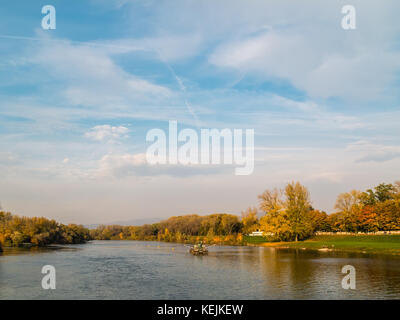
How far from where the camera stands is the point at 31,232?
133m

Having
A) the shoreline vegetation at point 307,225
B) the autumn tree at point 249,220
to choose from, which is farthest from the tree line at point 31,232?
the autumn tree at point 249,220

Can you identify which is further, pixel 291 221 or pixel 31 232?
pixel 31 232

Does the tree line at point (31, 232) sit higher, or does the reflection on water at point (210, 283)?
the reflection on water at point (210, 283)

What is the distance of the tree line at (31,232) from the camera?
125 meters

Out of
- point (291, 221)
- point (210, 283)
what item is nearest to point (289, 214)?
point (291, 221)

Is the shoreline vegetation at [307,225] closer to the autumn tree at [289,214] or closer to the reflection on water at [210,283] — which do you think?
the autumn tree at [289,214]

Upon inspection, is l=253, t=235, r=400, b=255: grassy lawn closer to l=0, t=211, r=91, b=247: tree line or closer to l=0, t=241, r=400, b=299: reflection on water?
l=0, t=241, r=400, b=299: reflection on water

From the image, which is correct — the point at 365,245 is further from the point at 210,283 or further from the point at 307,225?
the point at 210,283

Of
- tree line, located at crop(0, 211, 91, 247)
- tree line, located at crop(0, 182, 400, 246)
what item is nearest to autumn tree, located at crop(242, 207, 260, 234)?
tree line, located at crop(0, 182, 400, 246)

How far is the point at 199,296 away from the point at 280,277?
14.2 m

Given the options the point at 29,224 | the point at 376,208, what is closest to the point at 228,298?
the point at 376,208

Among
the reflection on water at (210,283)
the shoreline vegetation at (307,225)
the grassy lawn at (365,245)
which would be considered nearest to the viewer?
the reflection on water at (210,283)

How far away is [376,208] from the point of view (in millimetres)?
114688
